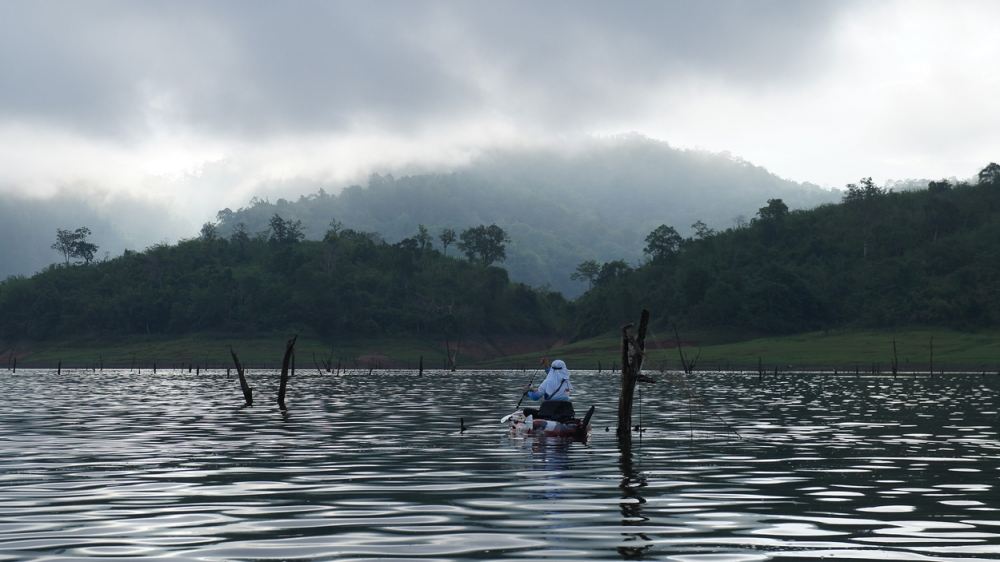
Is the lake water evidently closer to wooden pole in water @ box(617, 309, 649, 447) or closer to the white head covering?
wooden pole in water @ box(617, 309, 649, 447)

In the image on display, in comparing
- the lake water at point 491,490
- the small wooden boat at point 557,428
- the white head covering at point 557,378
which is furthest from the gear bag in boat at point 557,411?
the lake water at point 491,490

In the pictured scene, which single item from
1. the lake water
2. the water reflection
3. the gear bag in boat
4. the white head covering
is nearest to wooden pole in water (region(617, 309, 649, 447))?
the lake water

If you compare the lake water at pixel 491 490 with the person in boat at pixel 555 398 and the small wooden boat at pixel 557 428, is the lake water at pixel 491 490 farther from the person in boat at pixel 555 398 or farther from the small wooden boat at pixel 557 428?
the person in boat at pixel 555 398

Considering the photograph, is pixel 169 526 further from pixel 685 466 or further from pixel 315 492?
pixel 685 466

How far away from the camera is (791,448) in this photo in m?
35.1

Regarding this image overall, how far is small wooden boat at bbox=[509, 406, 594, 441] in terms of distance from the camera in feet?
124

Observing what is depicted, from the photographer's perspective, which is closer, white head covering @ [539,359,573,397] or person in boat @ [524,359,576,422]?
white head covering @ [539,359,573,397]

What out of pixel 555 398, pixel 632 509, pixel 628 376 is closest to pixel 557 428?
pixel 555 398

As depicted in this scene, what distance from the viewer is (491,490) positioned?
2448cm

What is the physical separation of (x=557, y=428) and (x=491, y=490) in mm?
14037

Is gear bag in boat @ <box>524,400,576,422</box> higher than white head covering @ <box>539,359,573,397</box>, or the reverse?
white head covering @ <box>539,359,573,397</box>

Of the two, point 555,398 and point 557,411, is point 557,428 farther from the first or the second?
point 555,398

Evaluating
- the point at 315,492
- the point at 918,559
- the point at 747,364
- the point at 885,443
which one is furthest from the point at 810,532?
the point at 747,364

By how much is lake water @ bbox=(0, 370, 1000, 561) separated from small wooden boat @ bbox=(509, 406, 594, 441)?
692 mm
